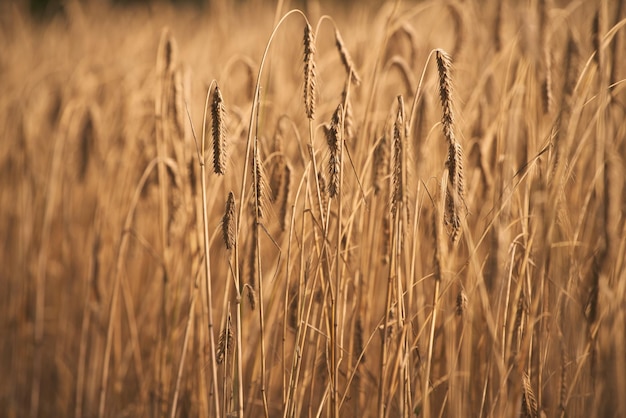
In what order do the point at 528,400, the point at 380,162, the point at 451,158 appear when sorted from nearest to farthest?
the point at 451,158 → the point at 528,400 → the point at 380,162

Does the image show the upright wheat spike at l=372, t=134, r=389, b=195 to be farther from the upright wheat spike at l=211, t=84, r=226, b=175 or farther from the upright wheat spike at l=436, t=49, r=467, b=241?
the upright wheat spike at l=211, t=84, r=226, b=175

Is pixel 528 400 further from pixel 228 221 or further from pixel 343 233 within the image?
pixel 228 221

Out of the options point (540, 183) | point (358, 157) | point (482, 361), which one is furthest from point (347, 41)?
point (540, 183)

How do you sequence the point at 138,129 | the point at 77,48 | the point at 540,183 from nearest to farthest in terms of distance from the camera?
the point at 540,183 < the point at 138,129 < the point at 77,48

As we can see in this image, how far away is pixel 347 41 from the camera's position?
9.19ft

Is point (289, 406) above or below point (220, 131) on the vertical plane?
below

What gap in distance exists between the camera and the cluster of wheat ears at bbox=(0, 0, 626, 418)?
1.11 m

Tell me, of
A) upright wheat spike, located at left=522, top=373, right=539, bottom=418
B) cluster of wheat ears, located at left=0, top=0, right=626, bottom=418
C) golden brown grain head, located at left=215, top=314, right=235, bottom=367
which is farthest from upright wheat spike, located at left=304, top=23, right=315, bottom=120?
upright wheat spike, located at left=522, top=373, right=539, bottom=418

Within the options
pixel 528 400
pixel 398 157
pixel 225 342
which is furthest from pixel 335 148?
pixel 528 400

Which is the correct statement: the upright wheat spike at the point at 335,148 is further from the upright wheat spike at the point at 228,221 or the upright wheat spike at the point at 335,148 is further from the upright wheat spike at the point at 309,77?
the upright wheat spike at the point at 228,221

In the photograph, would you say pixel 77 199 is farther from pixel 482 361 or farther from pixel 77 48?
pixel 482 361

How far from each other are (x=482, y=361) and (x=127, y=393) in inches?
49.8

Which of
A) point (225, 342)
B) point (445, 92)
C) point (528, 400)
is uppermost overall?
point (445, 92)

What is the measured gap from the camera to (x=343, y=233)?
1.19 m
